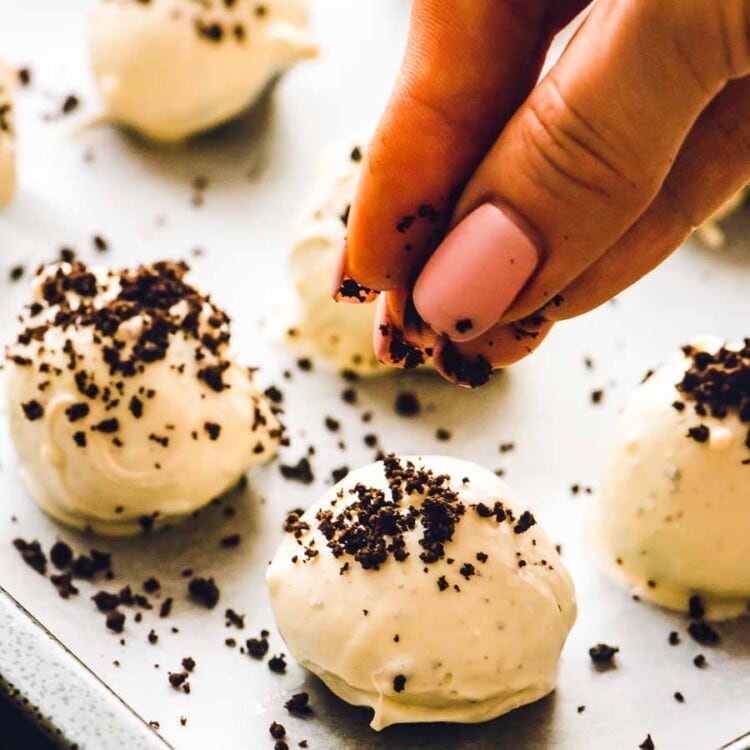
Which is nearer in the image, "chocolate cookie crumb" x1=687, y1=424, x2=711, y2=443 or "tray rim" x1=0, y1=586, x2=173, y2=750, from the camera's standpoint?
"tray rim" x1=0, y1=586, x2=173, y2=750

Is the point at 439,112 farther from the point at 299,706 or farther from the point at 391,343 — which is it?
the point at 299,706

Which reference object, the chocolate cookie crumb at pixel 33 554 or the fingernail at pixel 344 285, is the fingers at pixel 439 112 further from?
the chocolate cookie crumb at pixel 33 554

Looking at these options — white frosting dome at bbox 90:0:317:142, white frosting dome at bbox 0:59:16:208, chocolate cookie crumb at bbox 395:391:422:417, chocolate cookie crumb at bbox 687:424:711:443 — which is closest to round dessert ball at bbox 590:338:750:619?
chocolate cookie crumb at bbox 687:424:711:443

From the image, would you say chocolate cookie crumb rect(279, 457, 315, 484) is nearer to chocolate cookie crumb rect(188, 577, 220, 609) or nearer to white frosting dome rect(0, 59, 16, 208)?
chocolate cookie crumb rect(188, 577, 220, 609)

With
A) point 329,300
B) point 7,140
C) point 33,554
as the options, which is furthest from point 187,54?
point 33,554

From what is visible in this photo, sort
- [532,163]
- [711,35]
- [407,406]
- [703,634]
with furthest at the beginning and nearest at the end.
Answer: [407,406] → [703,634] → [532,163] → [711,35]

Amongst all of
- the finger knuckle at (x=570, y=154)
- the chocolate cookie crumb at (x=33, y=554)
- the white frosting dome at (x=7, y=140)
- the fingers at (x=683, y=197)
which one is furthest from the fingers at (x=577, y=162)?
the white frosting dome at (x=7, y=140)
